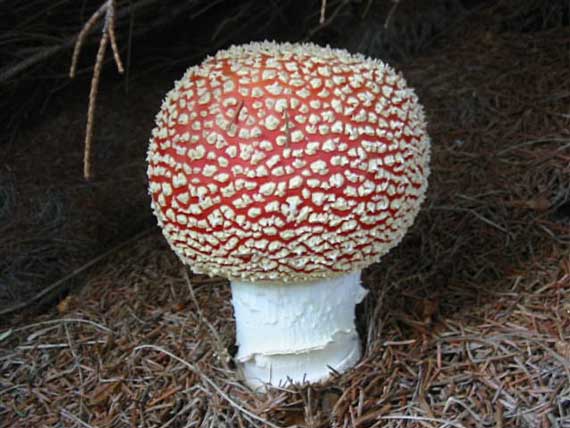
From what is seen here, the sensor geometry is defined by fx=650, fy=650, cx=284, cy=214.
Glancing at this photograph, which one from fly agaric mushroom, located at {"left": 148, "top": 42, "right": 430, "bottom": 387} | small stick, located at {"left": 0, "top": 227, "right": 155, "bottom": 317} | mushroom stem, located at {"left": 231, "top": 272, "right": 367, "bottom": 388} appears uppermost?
fly agaric mushroom, located at {"left": 148, "top": 42, "right": 430, "bottom": 387}

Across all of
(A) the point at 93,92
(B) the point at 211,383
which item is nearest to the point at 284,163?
(A) the point at 93,92

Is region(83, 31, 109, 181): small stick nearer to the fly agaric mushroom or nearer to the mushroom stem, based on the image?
the fly agaric mushroom

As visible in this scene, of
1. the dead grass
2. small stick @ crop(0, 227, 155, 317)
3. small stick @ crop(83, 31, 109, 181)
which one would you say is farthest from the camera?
small stick @ crop(0, 227, 155, 317)

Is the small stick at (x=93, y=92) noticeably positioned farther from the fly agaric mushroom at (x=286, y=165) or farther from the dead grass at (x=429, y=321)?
the dead grass at (x=429, y=321)

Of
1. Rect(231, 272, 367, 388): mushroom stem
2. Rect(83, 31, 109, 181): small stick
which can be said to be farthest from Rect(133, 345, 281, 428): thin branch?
Rect(83, 31, 109, 181): small stick

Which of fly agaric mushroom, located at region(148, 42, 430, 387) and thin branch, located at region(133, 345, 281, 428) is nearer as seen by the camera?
fly agaric mushroom, located at region(148, 42, 430, 387)

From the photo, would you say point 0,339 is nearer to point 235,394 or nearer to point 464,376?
point 235,394

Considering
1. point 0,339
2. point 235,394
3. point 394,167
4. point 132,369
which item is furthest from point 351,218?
point 0,339
